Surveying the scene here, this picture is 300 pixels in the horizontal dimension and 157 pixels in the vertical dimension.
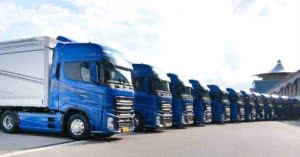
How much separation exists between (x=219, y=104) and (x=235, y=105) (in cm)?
388

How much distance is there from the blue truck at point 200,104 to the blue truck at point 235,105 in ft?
20.8

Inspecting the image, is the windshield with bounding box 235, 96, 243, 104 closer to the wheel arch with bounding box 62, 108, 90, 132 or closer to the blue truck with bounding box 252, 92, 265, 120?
the blue truck with bounding box 252, 92, 265, 120

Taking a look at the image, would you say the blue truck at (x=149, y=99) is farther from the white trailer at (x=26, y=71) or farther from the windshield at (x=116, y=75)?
→ the white trailer at (x=26, y=71)

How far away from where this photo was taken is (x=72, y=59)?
512 inches

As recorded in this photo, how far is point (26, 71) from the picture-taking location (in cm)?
1374

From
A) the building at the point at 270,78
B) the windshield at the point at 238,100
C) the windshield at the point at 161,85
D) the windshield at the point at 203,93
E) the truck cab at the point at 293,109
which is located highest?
the building at the point at 270,78

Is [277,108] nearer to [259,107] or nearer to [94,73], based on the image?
[259,107]

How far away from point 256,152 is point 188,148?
181cm

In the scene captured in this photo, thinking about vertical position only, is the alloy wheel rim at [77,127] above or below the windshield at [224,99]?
below

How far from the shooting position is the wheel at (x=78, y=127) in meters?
12.7

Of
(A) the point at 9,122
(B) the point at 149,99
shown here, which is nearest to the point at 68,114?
(A) the point at 9,122

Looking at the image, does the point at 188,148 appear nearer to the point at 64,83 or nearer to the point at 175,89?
the point at 64,83

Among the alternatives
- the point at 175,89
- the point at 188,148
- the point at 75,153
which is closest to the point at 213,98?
the point at 175,89

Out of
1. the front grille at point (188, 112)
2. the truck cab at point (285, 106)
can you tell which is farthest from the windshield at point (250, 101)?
Answer: the front grille at point (188, 112)
